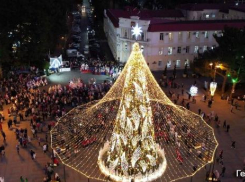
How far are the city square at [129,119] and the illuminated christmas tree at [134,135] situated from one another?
64 millimetres

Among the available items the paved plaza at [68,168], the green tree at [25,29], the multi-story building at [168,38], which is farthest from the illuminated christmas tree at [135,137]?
the multi-story building at [168,38]

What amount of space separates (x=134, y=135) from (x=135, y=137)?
0.51ft

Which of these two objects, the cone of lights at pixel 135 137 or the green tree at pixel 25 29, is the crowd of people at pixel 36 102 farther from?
the green tree at pixel 25 29

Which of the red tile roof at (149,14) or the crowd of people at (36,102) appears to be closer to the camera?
the crowd of people at (36,102)

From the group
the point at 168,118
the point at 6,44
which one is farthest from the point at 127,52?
the point at 168,118

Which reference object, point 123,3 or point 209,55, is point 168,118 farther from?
point 123,3

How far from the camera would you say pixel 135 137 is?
20.8 metres

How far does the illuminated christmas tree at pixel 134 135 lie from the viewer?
65.7 feet

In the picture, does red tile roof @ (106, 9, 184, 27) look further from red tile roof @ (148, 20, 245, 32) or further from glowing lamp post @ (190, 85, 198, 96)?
glowing lamp post @ (190, 85, 198, 96)

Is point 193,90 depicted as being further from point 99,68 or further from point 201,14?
point 201,14

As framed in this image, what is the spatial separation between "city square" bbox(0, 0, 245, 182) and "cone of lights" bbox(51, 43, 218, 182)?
69mm

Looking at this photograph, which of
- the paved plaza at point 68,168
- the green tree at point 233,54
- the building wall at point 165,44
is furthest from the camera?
the building wall at point 165,44

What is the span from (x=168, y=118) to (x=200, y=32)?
25321 mm

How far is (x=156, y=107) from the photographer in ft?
111
